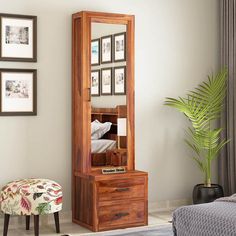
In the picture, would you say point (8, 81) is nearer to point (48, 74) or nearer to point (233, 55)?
point (48, 74)

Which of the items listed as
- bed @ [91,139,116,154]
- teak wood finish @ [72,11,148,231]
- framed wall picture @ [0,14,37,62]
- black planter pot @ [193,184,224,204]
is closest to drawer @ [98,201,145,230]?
teak wood finish @ [72,11,148,231]

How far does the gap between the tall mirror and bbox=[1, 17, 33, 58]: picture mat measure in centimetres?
59

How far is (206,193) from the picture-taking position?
595cm

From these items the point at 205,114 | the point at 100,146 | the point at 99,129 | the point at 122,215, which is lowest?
the point at 122,215

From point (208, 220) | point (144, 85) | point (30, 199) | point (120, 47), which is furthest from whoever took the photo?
point (144, 85)

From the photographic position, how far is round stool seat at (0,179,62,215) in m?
4.87

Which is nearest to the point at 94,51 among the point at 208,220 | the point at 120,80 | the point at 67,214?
the point at 120,80

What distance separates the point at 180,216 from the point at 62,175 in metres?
1.82

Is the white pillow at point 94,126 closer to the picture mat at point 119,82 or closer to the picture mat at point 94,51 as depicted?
the picture mat at point 119,82

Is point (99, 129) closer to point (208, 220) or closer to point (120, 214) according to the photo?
point (120, 214)

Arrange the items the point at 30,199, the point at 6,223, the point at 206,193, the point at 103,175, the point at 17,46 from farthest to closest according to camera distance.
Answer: the point at 206,193 → the point at 17,46 → the point at 103,175 → the point at 6,223 → the point at 30,199

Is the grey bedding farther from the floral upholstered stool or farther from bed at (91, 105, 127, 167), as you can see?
bed at (91, 105, 127, 167)

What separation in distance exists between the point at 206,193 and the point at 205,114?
862 millimetres

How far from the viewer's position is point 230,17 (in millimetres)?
6270
